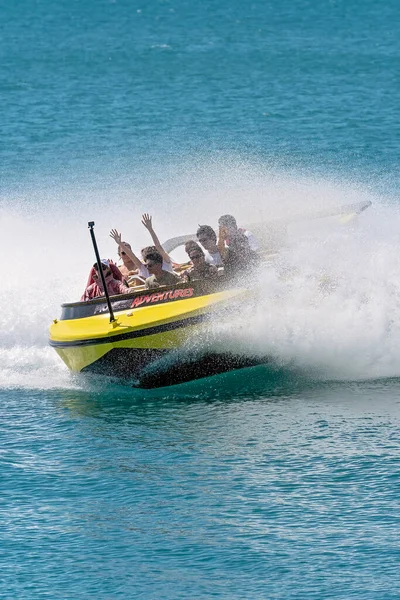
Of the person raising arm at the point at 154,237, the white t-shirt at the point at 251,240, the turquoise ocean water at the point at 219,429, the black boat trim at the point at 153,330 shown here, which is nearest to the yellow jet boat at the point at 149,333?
the black boat trim at the point at 153,330

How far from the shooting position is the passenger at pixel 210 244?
656 inches

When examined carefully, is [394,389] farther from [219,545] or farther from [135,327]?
[219,545]

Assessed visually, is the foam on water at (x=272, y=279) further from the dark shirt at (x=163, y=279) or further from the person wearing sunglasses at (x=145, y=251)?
the person wearing sunglasses at (x=145, y=251)

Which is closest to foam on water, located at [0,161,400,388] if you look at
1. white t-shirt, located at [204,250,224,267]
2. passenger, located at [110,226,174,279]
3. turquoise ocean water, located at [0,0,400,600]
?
turquoise ocean water, located at [0,0,400,600]

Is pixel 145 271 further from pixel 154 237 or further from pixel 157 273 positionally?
pixel 157 273

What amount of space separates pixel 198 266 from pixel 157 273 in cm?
58

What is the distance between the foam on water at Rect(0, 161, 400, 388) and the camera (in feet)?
51.1

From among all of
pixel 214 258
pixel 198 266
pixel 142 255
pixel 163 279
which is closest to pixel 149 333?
pixel 163 279

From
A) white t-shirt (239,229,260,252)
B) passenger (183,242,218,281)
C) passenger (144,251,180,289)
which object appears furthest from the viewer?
white t-shirt (239,229,260,252)

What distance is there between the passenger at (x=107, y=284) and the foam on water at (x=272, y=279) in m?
1.18

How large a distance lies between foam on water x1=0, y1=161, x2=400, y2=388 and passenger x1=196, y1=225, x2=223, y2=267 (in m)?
0.95

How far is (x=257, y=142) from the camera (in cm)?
3722

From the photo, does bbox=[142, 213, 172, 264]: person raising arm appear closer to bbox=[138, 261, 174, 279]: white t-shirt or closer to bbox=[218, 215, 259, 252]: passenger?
bbox=[138, 261, 174, 279]: white t-shirt

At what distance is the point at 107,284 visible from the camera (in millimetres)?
16312
